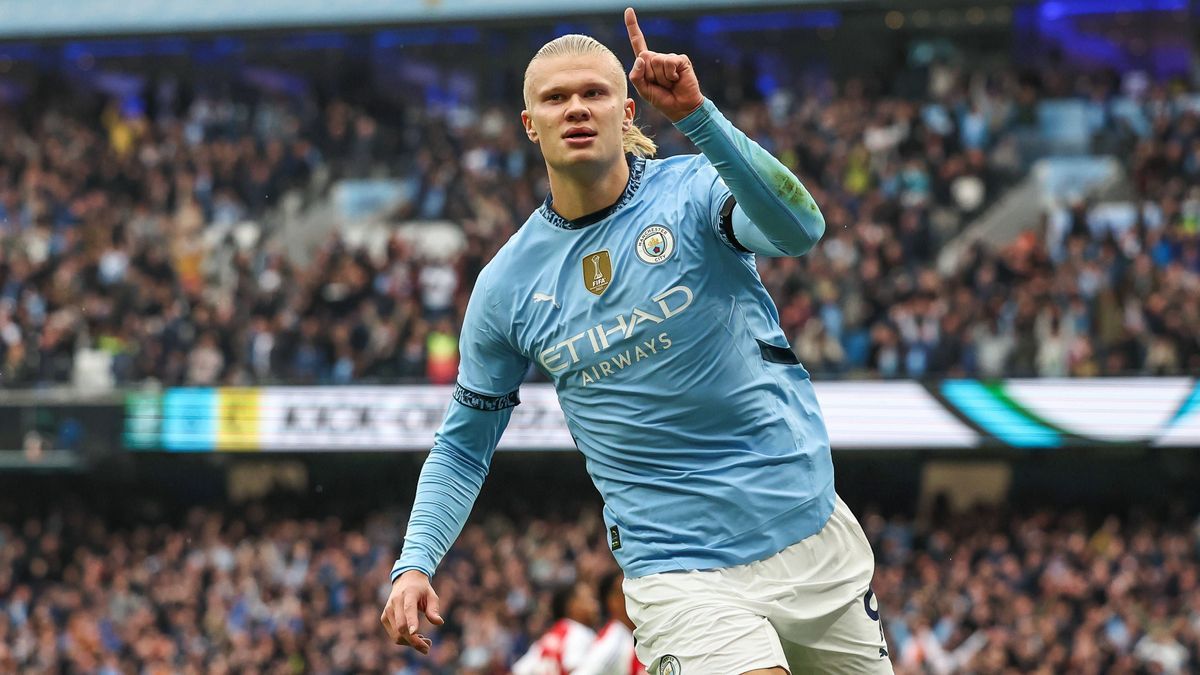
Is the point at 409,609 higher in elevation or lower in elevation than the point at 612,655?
higher

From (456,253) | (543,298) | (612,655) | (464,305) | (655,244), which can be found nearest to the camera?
(655,244)

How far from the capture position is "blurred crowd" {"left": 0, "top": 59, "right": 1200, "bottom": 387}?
16.8m

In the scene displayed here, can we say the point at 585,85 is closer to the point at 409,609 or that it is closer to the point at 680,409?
the point at 680,409

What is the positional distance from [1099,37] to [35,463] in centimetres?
1498

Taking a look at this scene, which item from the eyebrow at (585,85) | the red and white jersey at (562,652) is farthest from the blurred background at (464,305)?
the eyebrow at (585,85)

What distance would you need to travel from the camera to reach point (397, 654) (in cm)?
1631

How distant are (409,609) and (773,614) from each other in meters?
0.86

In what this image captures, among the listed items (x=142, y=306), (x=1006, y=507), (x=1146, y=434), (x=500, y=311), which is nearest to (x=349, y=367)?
(x=142, y=306)

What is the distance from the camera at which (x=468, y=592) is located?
16484 mm

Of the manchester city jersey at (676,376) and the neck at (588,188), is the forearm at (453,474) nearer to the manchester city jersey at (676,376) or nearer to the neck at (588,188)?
the manchester city jersey at (676,376)

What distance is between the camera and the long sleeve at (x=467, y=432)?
167 inches

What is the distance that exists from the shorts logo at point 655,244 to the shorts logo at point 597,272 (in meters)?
0.09

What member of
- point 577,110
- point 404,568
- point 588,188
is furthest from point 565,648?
point 577,110

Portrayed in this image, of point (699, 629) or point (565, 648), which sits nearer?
point (699, 629)
